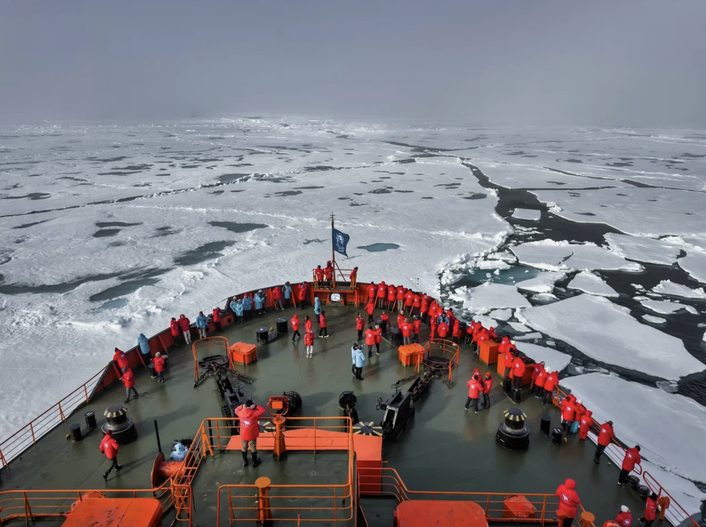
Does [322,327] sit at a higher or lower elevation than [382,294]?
lower

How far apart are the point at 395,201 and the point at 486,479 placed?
Answer: 30.7 meters

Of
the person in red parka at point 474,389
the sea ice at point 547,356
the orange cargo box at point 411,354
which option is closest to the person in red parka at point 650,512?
the person in red parka at point 474,389

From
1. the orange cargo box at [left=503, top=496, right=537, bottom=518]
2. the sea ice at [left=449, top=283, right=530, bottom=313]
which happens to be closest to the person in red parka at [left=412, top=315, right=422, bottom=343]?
the orange cargo box at [left=503, top=496, right=537, bottom=518]

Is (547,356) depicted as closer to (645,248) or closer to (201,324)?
(201,324)

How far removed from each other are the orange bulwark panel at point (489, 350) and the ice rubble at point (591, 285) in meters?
11.7

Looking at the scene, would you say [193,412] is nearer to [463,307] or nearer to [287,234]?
Answer: [463,307]

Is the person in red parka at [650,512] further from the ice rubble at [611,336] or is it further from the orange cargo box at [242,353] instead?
the ice rubble at [611,336]

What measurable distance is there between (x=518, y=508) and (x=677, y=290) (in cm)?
1895

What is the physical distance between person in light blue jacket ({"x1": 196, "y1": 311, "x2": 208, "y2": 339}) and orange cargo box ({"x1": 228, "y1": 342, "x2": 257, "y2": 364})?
1.32 metres

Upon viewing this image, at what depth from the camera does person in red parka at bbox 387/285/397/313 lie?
1351 cm

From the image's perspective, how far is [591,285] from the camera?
20.8 m

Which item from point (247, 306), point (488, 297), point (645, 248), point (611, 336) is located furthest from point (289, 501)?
point (645, 248)

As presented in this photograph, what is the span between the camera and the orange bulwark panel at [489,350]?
10844 mm

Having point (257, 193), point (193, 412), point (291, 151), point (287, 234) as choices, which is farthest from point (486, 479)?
point (291, 151)
